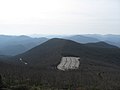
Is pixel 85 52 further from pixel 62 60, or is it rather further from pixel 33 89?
pixel 33 89

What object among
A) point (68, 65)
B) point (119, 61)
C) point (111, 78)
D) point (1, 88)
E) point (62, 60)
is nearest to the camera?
point (1, 88)

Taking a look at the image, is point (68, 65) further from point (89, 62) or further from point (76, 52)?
point (76, 52)

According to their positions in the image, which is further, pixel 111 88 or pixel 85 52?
pixel 85 52

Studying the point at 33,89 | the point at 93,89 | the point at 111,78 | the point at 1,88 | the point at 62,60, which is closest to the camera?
the point at 1,88

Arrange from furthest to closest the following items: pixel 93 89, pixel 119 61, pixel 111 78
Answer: pixel 119 61, pixel 111 78, pixel 93 89

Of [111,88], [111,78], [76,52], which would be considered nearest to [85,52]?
[76,52]

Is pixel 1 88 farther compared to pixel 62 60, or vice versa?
pixel 62 60

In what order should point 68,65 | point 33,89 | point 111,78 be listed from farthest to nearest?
point 68,65, point 111,78, point 33,89

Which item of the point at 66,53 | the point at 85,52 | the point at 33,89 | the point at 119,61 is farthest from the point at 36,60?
the point at 33,89

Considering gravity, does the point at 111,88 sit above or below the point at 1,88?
below
